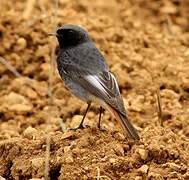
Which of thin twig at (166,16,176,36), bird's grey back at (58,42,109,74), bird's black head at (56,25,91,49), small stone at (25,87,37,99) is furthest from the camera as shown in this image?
thin twig at (166,16,176,36)

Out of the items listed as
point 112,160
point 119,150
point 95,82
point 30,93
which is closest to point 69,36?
point 95,82

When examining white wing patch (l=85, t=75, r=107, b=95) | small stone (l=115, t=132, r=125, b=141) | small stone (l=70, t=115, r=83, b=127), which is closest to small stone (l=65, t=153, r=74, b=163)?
small stone (l=115, t=132, r=125, b=141)

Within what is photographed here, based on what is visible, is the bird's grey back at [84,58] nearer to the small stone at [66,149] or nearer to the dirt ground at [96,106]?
the dirt ground at [96,106]

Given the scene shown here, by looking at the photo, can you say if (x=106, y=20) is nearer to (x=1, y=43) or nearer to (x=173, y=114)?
(x=1, y=43)

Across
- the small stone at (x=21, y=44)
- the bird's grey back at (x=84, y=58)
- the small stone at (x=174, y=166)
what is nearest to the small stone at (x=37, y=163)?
the small stone at (x=174, y=166)

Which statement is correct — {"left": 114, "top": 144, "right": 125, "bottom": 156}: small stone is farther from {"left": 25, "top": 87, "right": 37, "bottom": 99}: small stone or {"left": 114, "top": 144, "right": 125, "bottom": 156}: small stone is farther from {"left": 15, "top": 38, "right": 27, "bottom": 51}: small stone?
{"left": 15, "top": 38, "right": 27, "bottom": 51}: small stone

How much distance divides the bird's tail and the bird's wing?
0.21 ft

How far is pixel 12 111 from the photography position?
920 centimetres

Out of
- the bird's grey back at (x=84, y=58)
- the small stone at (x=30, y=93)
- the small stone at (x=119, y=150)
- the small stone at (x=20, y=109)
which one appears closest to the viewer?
the small stone at (x=119, y=150)

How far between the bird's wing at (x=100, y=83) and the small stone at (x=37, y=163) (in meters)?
1.09

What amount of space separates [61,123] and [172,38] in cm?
410

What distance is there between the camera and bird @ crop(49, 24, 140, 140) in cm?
714

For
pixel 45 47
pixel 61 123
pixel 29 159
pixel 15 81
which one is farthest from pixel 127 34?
pixel 29 159

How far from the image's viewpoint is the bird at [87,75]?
7137 millimetres
